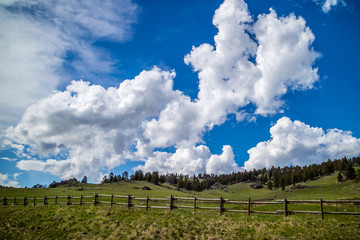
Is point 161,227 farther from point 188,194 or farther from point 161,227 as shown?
point 188,194

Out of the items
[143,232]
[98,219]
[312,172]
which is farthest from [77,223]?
[312,172]

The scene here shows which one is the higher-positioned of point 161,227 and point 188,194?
point 161,227

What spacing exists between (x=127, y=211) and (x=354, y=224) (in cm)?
1897

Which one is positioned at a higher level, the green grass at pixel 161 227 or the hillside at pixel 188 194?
the green grass at pixel 161 227

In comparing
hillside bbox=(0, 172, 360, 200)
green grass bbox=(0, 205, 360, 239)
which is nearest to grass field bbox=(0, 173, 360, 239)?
green grass bbox=(0, 205, 360, 239)

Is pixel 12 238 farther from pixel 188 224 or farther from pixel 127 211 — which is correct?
pixel 188 224

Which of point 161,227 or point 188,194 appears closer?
point 161,227

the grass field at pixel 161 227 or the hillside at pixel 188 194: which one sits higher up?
the grass field at pixel 161 227

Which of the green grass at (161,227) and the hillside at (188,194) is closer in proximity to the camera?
the green grass at (161,227)

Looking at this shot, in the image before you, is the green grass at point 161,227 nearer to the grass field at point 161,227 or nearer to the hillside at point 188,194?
the grass field at point 161,227

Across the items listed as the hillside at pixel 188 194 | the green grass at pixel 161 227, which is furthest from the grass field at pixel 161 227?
the hillside at pixel 188 194

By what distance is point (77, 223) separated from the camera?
1858cm

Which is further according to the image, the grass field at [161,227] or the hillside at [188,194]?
the hillside at [188,194]

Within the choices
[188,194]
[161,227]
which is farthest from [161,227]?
[188,194]
